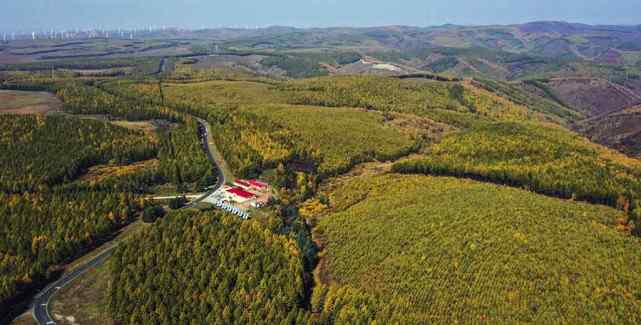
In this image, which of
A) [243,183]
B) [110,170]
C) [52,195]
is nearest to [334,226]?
[243,183]

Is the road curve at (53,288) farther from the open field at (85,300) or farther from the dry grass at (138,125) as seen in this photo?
the dry grass at (138,125)

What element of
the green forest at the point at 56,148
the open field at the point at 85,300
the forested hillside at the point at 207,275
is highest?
the green forest at the point at 56,148

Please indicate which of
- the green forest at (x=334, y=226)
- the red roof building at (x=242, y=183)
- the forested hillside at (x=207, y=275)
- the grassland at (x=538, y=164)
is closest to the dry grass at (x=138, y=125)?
the green forest at (x=334, y=226)

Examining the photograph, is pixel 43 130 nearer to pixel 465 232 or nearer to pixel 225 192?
pixel 225 192

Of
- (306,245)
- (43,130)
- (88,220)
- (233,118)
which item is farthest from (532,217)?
(43,130)

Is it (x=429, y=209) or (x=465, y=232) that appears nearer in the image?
(x=465, y=232)

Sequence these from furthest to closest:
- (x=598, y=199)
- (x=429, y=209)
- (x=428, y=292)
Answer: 1. (x=598, y=199)
2. (x=429, y=209)
3. (x=428, y=292)

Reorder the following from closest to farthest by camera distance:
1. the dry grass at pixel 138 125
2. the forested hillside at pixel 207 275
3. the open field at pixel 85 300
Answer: the forested hillside at pixel 207 275 → the open field at pixel 85 300 → the dry grass at pixel 138 125
